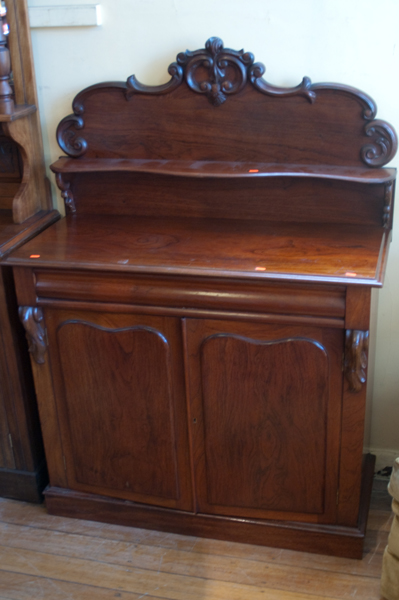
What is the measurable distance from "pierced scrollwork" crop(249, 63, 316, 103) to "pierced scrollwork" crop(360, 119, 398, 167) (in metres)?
0.22

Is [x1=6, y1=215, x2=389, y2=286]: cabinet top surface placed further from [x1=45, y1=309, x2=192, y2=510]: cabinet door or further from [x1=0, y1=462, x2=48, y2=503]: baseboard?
[x1=0, y1=462, x2=48, y2=503]: baseboard

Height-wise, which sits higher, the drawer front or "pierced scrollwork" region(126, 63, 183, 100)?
"pierced scrollwork" region(126, 63, 183, 100)

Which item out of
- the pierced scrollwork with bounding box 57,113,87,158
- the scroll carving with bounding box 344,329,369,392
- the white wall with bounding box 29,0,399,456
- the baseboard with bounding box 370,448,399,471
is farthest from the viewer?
the baseboard with bounding box 370,448,399,471

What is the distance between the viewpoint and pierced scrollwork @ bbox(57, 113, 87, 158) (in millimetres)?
2377

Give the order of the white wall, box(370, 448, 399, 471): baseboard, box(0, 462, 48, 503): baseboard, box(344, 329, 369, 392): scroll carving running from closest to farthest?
box(344, 329, 369, 392): scroll carving < the white wall < box(0, 462, 48, 503): baseboard < box(370, 448, 399, 471): baseboard

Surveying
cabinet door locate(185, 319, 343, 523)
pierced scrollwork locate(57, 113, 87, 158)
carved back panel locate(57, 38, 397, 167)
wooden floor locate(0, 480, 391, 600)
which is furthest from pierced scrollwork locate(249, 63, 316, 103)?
wooden floor locate(0, 480, 391, 600)

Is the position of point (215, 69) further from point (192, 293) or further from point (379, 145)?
point (192, 293)

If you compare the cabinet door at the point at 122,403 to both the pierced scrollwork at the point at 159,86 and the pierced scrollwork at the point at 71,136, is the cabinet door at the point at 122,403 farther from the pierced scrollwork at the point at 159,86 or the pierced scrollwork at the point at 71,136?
the pierced scrollwork at the point at 159,86

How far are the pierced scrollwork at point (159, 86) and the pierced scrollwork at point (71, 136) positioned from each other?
0.22m

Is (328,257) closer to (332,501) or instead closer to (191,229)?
(191,229)

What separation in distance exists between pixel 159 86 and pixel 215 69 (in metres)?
0.21

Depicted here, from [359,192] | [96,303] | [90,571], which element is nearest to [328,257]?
[359,192]

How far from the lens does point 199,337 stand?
2045mm

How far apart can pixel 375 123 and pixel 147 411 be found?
1.22m
